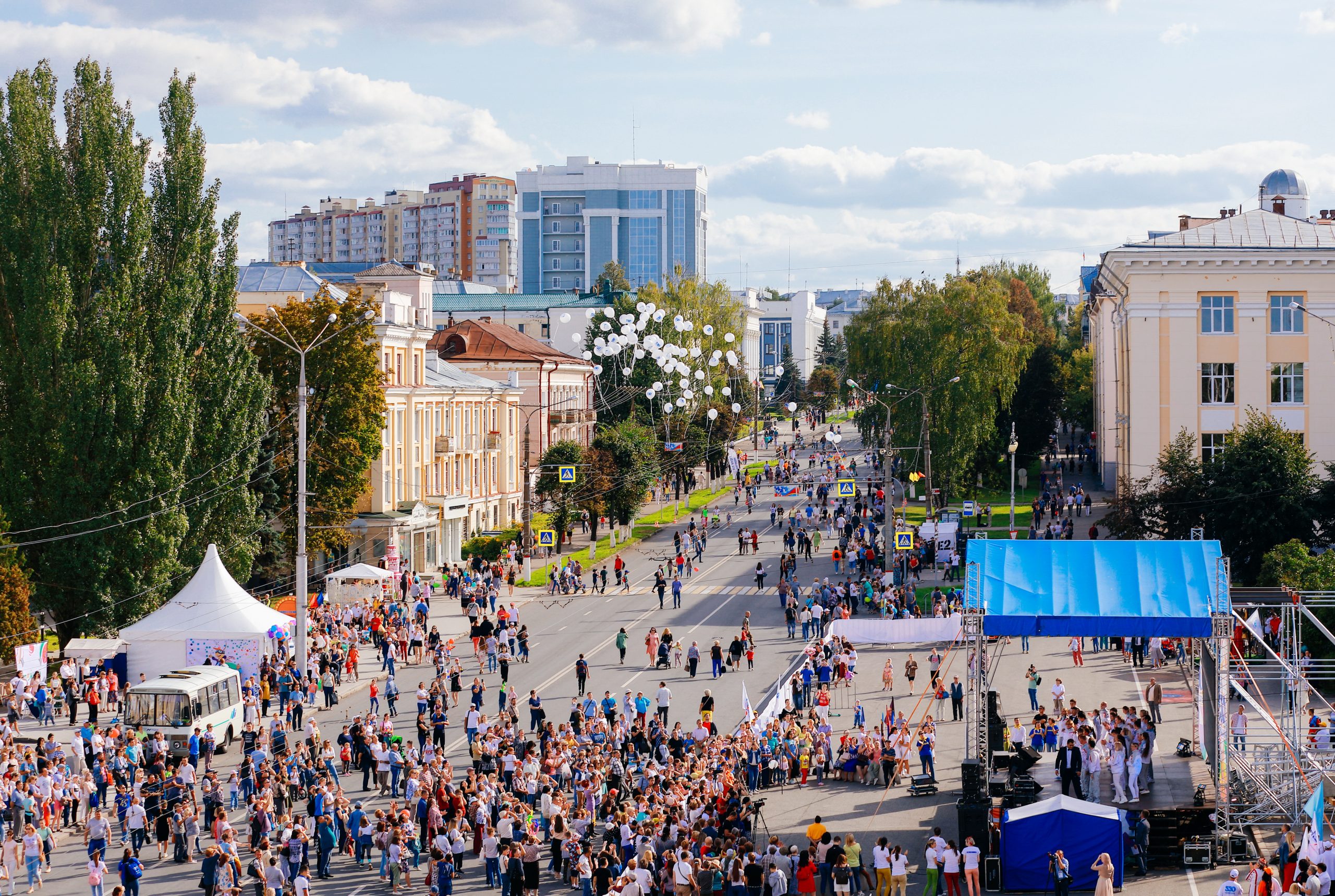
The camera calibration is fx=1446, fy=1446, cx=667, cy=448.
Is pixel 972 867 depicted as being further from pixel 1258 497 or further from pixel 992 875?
pixel 1258 497

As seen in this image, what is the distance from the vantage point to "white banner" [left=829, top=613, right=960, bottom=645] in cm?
3953

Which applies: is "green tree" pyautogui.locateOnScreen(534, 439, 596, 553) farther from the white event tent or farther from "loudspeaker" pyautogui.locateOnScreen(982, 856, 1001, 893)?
"loudspeaker" pyautogui.locateOnScreen(982, 856, 1001, 893)

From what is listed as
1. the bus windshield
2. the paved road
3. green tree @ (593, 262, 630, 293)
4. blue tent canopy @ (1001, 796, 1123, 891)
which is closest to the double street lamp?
the paved road

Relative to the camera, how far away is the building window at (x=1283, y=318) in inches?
2191

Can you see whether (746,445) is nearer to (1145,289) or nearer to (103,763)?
(1145,289)

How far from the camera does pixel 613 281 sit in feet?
464

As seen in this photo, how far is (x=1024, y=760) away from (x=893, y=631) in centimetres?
1204

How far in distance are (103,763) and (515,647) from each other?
16608mm

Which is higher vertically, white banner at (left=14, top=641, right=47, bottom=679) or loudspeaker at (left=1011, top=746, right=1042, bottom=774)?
white banner at (left=14, top=641, right=47, bottom=679)

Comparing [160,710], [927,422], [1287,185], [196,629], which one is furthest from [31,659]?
[1287,185]

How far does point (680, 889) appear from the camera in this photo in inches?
812

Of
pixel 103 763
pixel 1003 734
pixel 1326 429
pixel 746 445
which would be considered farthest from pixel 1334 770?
pixel 746 445

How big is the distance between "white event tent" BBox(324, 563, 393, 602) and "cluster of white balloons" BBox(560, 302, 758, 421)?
20.2 m

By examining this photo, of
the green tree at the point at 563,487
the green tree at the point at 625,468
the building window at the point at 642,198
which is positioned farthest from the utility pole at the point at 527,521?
the building window at the point at 642,198
